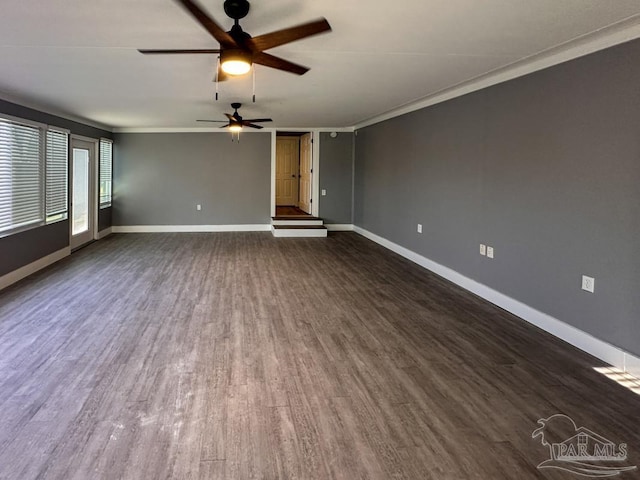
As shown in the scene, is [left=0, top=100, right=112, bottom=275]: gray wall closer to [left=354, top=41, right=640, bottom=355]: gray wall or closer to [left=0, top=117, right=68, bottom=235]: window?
[left=0, top=117, right=68, bottom=235]: window

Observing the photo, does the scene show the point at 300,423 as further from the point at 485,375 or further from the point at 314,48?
the point at 314,48

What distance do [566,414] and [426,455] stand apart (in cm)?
95

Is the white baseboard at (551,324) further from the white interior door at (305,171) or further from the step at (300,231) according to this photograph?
the white interior door at (305,171)

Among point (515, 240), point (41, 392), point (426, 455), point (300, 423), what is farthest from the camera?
point (515, 240)

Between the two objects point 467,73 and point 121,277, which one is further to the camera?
point 121,277

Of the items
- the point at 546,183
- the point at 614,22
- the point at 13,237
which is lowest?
the point at 13,237

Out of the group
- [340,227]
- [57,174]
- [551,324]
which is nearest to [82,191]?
[57,174]

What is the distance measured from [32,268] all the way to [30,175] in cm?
119

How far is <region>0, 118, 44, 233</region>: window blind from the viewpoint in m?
5.50

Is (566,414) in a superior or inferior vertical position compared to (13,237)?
inferior

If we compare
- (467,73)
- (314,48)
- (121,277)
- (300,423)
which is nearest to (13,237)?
(121,277)

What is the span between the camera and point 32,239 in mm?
6270

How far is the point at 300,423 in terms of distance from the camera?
253 cm

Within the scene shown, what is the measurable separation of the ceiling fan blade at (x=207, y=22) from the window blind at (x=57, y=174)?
208 inches
